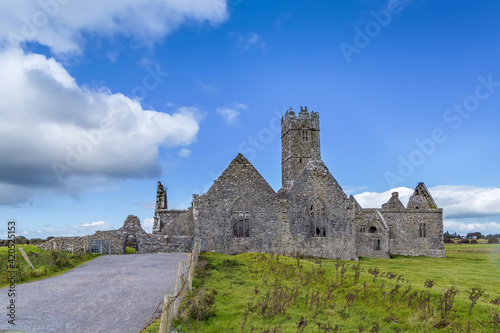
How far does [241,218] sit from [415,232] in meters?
27.2

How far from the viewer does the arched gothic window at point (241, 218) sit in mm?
33562

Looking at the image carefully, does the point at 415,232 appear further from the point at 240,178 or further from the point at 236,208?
the point at 240,178

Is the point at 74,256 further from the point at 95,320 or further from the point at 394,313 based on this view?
the point at 394,313

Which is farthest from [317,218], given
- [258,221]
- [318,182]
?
[258,221]

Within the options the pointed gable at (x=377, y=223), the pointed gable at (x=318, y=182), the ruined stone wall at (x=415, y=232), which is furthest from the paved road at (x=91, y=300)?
the ruined stone wall at (x=415, y=232)

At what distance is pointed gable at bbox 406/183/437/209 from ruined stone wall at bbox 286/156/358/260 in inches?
926

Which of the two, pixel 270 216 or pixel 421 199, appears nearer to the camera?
pixel 270 216

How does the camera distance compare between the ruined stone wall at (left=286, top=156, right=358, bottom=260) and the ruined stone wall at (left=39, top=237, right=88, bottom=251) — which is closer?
the ruined stone wall at (left=39, top=237, right=88, bottom=251)

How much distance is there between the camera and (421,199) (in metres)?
55.6

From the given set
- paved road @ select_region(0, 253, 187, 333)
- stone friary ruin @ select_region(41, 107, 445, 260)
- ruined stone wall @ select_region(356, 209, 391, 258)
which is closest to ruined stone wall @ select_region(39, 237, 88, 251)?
stone friary ruin @ select_region(41, 107, 445, 260)

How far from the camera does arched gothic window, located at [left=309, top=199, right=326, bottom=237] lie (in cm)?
3541

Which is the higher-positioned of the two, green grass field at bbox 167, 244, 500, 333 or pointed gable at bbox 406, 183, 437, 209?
pointed gable at bbox 406, 183, 437, 209

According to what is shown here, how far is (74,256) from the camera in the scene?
1041 inches

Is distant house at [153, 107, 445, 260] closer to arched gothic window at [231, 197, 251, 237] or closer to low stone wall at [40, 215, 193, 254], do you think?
arched gothic window at [231, 197, 251, 237]
